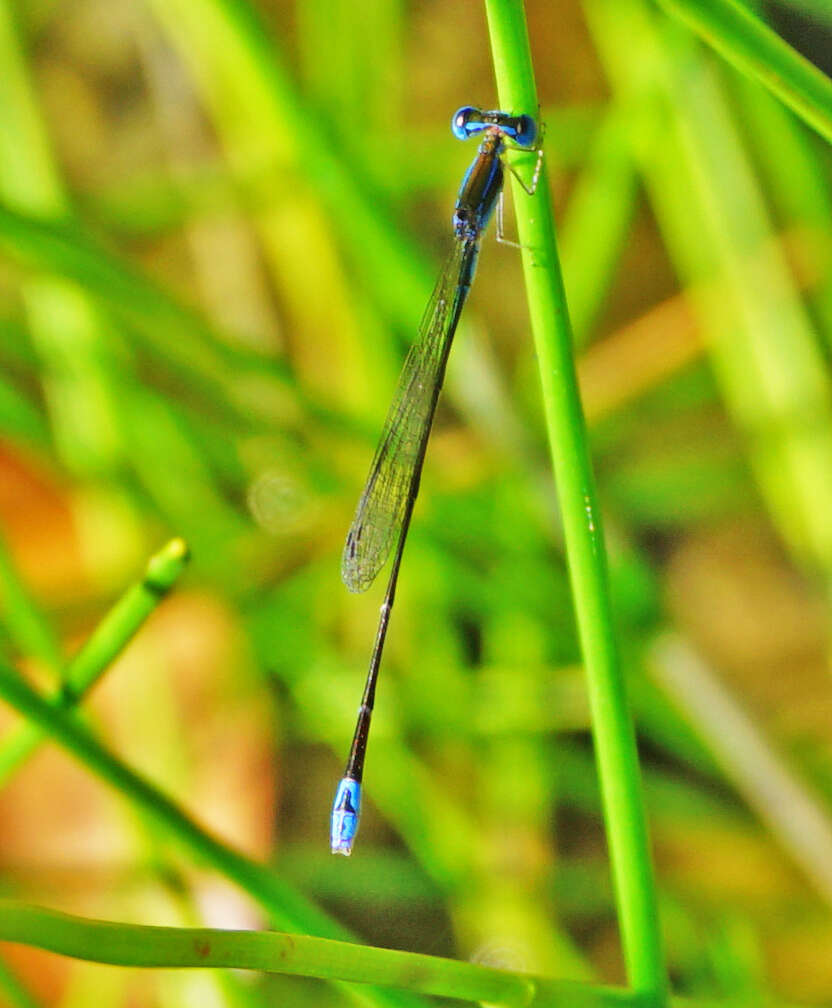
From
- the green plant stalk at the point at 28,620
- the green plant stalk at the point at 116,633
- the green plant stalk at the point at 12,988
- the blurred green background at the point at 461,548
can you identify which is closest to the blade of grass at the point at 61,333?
the blurred green background at the point at 461,548

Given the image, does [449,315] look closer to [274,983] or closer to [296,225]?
[296,225]

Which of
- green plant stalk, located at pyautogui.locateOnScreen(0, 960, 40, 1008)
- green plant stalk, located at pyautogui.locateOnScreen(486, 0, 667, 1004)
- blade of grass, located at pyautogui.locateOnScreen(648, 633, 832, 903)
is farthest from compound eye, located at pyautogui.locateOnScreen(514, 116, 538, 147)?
blade of grass, located at pyautogui.locateOnScreen(648, 633, 832, 903)

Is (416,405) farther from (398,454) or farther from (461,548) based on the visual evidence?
(461,548)

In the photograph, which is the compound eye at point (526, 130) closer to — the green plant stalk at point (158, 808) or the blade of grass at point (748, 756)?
the green plant stalk at point (158, 808)

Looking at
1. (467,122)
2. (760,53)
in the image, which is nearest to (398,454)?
(467,122)

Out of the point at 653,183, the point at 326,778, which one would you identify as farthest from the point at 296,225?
the point at 326,778

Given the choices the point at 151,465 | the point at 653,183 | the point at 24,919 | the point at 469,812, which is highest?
the point at 653,183
